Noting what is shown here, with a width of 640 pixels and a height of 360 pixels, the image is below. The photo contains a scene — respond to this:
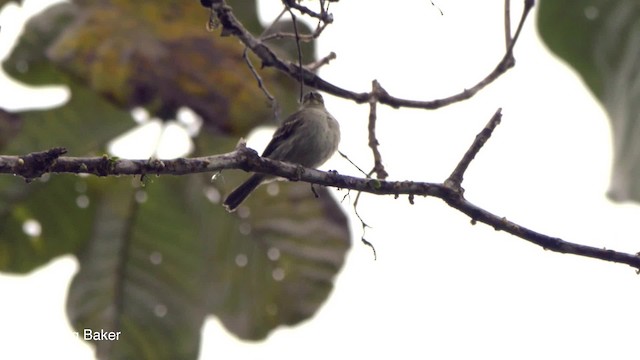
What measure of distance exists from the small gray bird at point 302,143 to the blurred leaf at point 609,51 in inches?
72.7

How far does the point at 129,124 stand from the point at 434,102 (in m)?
3.12

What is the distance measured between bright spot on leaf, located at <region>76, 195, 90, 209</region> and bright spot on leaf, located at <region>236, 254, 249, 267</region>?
1.26 m

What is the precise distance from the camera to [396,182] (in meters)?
4.04

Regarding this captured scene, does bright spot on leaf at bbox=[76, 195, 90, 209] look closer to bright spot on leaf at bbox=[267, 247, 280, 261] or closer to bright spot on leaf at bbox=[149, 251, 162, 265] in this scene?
bright spot on leaf at bbox=[149, 251, 162, 265]

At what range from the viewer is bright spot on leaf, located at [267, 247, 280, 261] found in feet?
25.3

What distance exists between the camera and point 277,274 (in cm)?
776

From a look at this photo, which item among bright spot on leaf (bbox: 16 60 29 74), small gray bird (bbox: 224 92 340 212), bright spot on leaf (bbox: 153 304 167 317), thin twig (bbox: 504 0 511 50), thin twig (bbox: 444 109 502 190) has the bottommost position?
thin twig (bbox: 444 109 502 190)

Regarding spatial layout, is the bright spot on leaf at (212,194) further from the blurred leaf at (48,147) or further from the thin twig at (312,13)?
the thin twig at (312,13)

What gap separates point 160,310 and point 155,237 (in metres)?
0.57

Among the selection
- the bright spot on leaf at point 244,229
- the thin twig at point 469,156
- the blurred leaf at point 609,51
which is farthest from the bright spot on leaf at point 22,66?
the thin twig at point 469,156

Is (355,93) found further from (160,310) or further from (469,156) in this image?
(160,310)

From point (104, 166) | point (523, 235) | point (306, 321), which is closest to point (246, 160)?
point (104, 166)

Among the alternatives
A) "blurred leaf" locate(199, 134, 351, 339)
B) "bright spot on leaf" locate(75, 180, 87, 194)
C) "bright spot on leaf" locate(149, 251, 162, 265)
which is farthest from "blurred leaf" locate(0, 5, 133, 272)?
"blurred leaf" locate(199, 134, 351, 339)

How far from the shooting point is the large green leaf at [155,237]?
23.5ft
